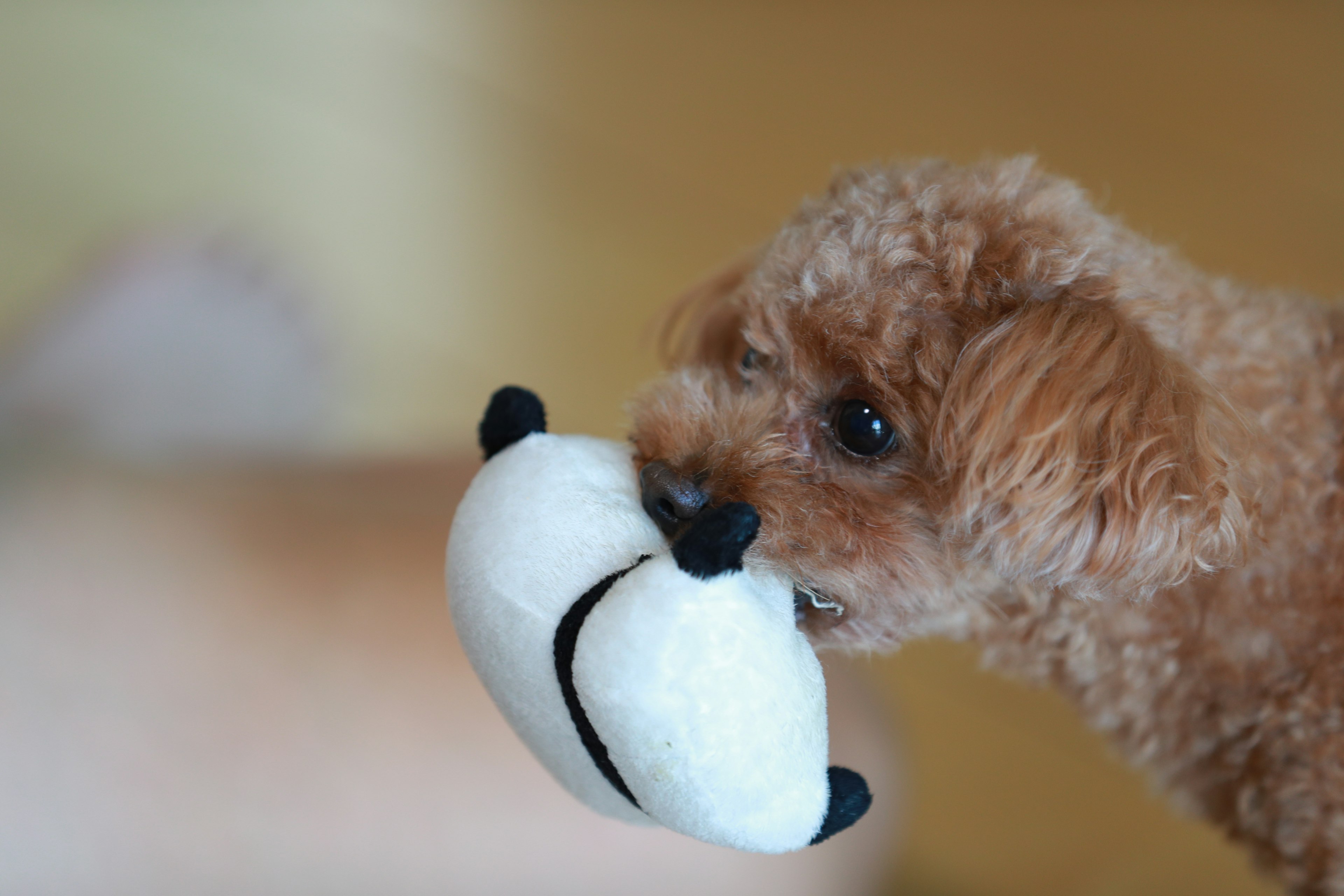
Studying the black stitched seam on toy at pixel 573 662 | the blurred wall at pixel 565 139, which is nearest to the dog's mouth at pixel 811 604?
the black stitched seam on toy at pixel 573 662

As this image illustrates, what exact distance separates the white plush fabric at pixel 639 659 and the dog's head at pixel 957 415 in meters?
0.07

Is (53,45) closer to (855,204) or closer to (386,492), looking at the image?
(386,492)

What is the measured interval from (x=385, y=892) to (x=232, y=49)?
5.53ft

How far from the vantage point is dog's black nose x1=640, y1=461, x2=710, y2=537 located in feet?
1.78

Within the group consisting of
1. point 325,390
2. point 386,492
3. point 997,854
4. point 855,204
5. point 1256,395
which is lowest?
point 997,854

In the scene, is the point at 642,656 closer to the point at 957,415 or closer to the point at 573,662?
the point at 573,662

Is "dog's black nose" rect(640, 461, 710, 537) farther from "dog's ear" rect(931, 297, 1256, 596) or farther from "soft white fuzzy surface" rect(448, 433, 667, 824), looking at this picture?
"dog's ear" rect(931, 297, 1256, 596)

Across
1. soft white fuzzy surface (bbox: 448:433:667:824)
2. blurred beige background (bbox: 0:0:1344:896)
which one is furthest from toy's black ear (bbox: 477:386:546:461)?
blurred beige background (bbox: 0:0:1344:896)

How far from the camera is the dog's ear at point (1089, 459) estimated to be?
1.60 feet

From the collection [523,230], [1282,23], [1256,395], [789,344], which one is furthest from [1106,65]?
[789,344]

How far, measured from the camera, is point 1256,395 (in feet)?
2.06

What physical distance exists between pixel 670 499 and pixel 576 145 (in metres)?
1.34

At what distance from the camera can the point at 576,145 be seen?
1.73m

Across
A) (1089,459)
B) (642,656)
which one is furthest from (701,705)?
(1089,459)
